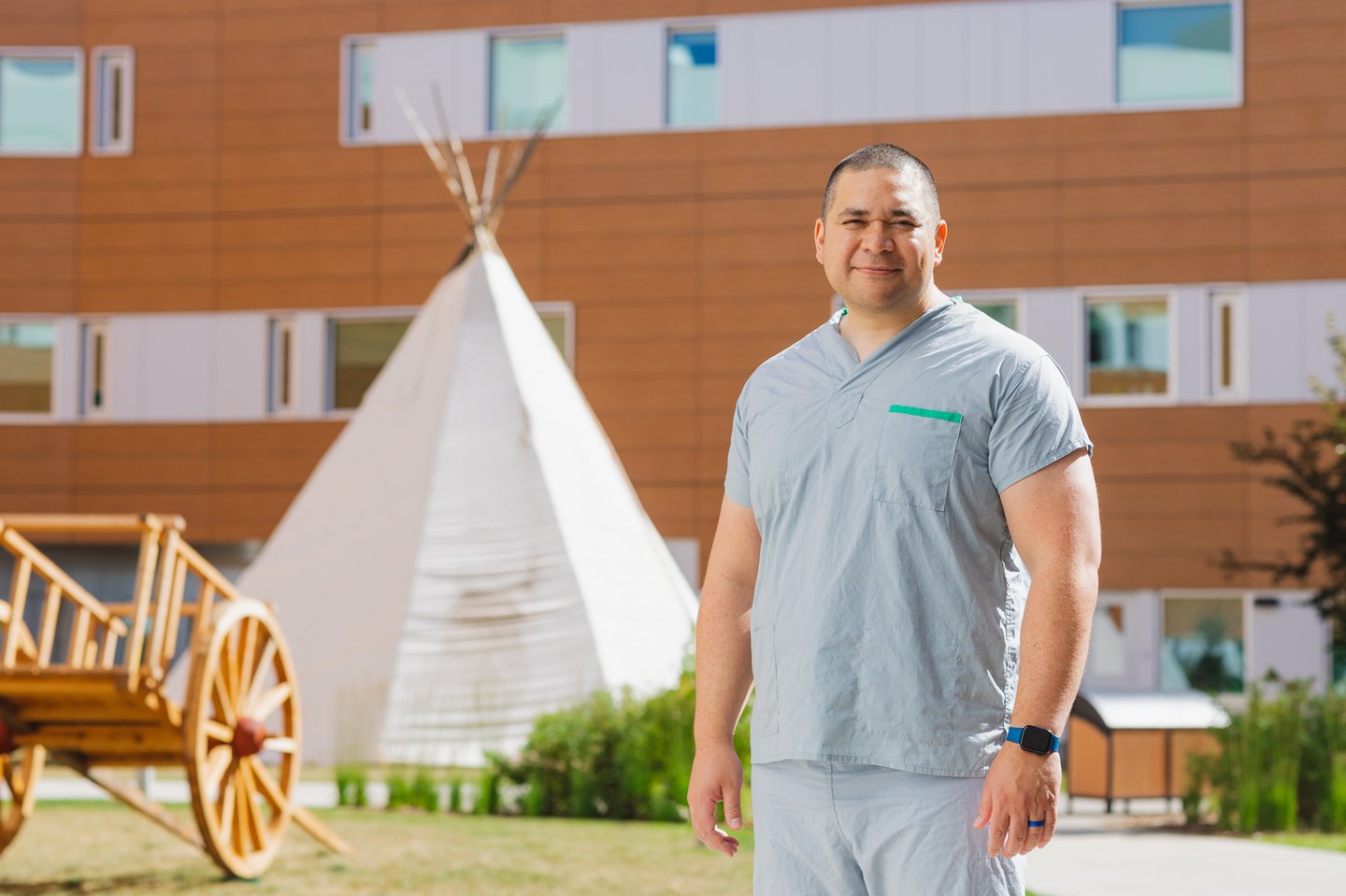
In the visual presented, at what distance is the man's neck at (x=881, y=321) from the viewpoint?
2877 mm

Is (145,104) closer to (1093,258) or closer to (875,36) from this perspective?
(875,36)

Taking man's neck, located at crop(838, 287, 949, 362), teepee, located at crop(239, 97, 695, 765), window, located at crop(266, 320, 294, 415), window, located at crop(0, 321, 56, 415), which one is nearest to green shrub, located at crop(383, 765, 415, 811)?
teepee, located at crop(239, 97, 695, 765)

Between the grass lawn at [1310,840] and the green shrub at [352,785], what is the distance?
5057 millimetres

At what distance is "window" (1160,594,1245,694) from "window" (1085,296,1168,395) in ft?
7.88

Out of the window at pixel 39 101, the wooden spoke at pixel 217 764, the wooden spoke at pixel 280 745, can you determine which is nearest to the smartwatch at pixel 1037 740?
the wooden spoke at pixel 217 764

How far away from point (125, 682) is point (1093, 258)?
1434cm

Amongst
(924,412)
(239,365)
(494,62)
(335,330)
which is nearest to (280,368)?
(239,365)

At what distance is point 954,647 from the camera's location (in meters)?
2.69

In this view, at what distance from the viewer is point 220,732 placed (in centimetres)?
723

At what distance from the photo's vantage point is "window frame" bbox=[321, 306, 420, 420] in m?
20.3

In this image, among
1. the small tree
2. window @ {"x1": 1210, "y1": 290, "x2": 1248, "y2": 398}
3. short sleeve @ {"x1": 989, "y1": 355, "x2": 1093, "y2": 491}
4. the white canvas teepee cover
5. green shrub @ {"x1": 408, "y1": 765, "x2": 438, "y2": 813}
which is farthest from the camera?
window @ {"x1": 1210, "y1": 290, "x2": 1248, "y2": 398}

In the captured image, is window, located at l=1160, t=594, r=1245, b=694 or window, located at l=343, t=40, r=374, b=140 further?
window, located at l=343, t=40, r=374, b=140

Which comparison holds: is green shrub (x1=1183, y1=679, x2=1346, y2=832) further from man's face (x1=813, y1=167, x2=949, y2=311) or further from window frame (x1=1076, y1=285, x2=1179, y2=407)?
window frame (x1=1076, y1=285, x2=1179, y2=407)

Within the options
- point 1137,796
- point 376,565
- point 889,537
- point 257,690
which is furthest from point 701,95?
point 889,537
